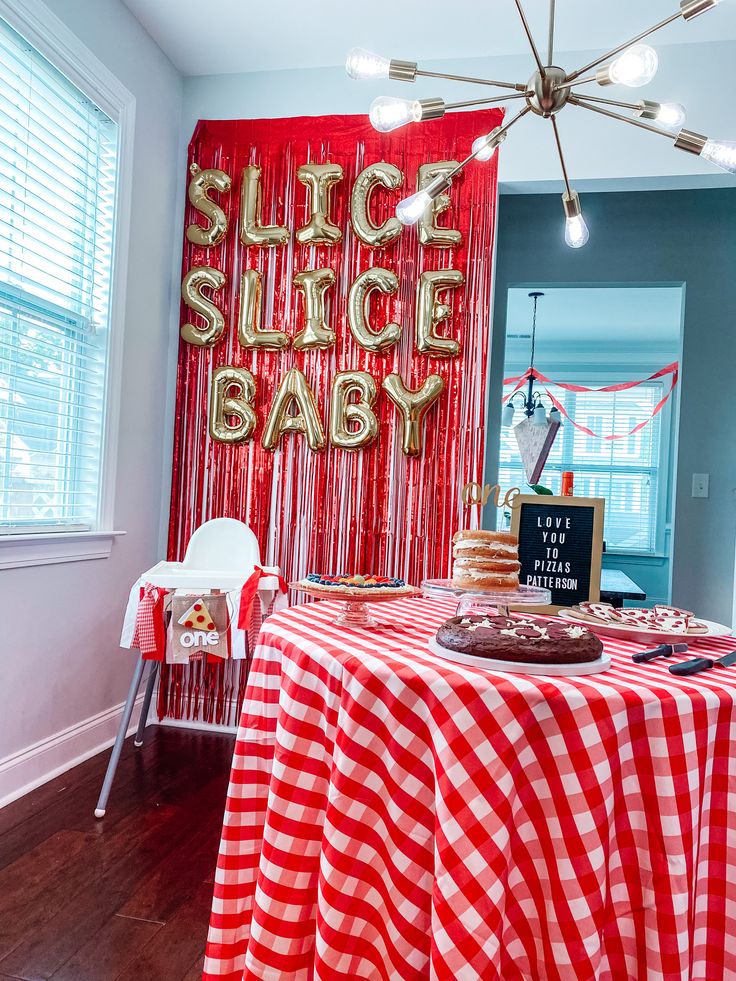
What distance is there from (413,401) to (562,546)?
3.45ft

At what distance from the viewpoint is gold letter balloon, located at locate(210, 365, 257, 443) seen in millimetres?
3121

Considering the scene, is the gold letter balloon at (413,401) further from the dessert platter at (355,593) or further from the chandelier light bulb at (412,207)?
the dessert platter at (355,593)

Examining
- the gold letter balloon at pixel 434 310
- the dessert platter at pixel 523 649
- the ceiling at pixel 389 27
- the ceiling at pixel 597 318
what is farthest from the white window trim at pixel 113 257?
the ceiling at pixel 597 318

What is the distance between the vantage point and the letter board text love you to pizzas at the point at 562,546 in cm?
213

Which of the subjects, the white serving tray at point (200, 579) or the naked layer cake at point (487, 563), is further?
the white serving tray at point (200, 579)

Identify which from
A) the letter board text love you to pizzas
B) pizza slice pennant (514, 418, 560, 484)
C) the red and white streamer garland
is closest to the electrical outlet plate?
pizza slice pennant (514, 418, 560, 484)

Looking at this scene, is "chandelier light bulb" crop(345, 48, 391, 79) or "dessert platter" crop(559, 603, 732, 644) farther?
"chandelier light bulb" crop(345, 48, 391, 79)

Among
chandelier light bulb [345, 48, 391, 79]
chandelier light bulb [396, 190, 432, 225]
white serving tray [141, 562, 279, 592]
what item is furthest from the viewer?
white serving tray [141, 562, 279, 592]

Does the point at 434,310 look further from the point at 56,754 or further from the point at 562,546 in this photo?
the point at 56,754

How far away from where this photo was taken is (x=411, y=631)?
4.56 feet

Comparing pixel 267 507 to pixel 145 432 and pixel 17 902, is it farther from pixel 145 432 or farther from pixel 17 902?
pixel 17 902

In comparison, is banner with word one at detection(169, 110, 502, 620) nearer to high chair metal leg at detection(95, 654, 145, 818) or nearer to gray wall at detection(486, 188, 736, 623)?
gray wall at detection(486, 188, 736, 623)

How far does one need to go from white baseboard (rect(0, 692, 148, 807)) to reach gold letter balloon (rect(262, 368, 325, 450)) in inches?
51.4

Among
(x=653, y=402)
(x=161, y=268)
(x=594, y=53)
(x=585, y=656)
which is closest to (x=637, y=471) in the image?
(x=653, y=402)
